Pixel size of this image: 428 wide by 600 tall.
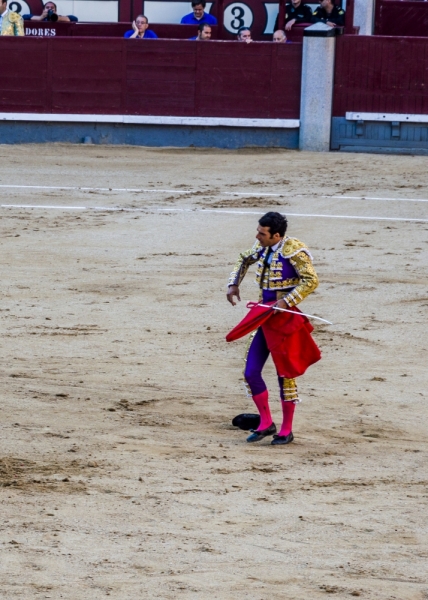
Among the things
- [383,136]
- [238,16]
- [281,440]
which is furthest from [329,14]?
[281,440]

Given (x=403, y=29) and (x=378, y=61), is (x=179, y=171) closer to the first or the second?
(x=378, y=61)

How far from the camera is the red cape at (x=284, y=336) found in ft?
18.6

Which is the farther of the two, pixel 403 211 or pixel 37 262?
pixel 403 211

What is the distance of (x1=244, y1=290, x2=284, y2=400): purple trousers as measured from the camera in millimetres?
5723

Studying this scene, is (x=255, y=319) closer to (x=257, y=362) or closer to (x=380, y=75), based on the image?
(x=257, y=362)

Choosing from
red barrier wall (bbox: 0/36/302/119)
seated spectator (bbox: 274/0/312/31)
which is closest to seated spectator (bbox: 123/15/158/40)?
red barrier wall (bbox: 0/36/302/119)

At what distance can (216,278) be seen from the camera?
30.6ft

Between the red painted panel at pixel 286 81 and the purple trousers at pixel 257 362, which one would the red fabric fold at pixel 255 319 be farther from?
the red painted panel at pixel 286 81

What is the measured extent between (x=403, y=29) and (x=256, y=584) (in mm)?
17019

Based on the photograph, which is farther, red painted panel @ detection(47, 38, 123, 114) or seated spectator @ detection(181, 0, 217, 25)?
seated spectator @ detection(181, 0, 217, 25)

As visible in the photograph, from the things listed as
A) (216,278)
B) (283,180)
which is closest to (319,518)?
(216,278)

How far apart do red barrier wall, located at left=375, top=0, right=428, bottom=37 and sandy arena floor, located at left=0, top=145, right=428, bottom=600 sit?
8095mm

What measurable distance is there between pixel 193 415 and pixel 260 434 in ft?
1.55

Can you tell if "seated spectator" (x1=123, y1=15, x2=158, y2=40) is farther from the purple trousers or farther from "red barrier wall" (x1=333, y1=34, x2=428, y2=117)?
the purple trousers
